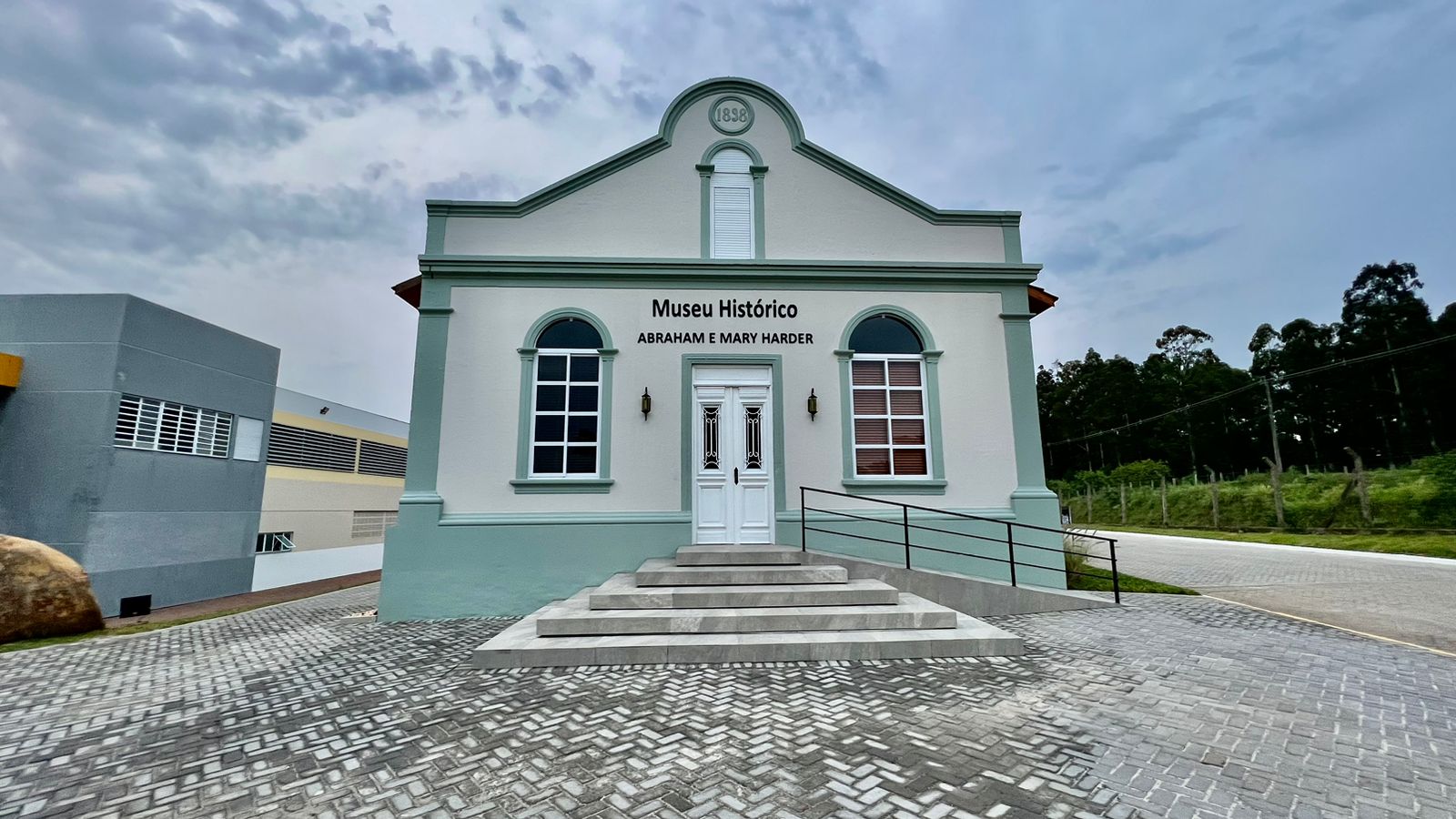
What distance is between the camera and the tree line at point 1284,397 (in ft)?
104

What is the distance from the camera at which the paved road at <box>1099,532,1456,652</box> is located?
6.94 metres

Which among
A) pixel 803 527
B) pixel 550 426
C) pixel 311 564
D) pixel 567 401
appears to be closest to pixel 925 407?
pixel 803 527

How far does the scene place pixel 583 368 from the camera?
834cm

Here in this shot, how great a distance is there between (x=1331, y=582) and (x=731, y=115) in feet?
43.5

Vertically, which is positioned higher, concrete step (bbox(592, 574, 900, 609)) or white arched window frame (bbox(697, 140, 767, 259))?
white arched window frame (bbox(697, 140, 767, 259))

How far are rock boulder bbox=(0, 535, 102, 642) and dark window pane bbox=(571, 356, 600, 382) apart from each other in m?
6.78

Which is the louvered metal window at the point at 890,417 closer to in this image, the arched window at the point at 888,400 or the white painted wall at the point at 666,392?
the arched window at the point at 888,400

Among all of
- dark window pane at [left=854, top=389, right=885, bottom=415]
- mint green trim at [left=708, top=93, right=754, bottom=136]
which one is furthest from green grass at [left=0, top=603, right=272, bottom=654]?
mint green trim at [left=708, top=93, right=754, bottom=136]

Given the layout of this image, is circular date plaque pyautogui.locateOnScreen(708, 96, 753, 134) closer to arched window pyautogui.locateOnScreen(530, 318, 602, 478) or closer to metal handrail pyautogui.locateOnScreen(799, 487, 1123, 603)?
arched window pyautogui.locateOnScreen(530, 318, 602, 478)

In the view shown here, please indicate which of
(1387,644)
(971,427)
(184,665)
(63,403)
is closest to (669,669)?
(184,665)

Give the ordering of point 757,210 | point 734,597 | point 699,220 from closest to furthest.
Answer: point 734,597
point 699,220
point 757,210

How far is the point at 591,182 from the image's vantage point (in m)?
8.78

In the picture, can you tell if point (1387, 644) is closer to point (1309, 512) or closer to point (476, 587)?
point (476, 587)

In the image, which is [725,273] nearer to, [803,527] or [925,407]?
[925,407]
